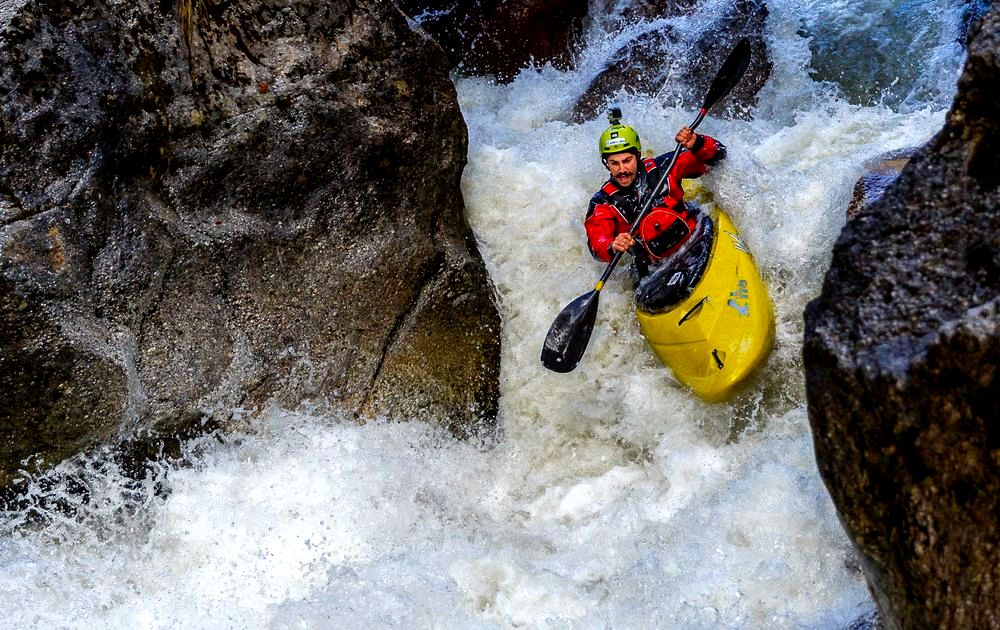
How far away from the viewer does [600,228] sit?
14.4 ft

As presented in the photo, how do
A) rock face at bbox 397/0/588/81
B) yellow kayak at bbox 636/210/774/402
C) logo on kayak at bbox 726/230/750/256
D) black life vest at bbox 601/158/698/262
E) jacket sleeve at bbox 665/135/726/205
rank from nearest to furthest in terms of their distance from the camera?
yellow kayak at bbox 636/210/774/402 → logo on kayak at bbox 726/230/750/256 → black life vest at bbox 601/158/698/262 → jacket sleeve at bbox 665/135/726/205 → rock face at bbox 397/0/588/81

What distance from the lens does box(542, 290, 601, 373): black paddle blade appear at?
4062 mm

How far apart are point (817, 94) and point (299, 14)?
11.4 ft

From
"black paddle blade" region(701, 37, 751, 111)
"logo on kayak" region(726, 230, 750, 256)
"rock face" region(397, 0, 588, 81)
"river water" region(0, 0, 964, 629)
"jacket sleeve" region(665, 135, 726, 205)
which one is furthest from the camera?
"rock face" region(397, 0, 588, 81)

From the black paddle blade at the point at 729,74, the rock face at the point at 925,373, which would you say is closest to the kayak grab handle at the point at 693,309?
the black paddle blade at the point at 729,74

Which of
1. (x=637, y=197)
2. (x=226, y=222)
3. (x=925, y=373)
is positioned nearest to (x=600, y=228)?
(x=637, y=197)

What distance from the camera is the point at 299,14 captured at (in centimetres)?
403

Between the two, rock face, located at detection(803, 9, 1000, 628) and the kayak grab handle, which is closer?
rock face, located at detection(803, 9, 1000, 628)

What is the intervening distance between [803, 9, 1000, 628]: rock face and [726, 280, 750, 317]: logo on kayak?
6.08 ft

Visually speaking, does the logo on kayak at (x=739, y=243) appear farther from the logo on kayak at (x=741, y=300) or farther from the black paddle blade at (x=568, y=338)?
the black paddle blade at (x=568, y=338)

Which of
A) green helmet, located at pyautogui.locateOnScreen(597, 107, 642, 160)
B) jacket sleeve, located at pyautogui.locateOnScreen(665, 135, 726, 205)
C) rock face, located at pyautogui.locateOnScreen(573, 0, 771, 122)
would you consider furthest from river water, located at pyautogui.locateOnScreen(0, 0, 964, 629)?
rock face, located at pyautogui.locateOnScreen(573, 0, 771, 122)

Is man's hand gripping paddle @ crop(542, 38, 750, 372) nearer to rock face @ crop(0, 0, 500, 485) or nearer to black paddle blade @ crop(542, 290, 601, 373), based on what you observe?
black paddle blade @ crop(542, 290, 601, 373)

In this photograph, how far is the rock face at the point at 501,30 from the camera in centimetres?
623

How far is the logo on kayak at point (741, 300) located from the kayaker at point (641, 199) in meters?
0.45
